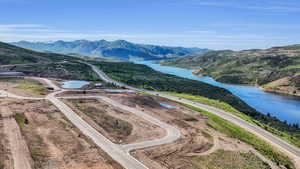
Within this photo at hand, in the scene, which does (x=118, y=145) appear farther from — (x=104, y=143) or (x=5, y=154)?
(x=5, y=154)

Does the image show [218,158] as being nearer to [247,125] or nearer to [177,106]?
[247,125]

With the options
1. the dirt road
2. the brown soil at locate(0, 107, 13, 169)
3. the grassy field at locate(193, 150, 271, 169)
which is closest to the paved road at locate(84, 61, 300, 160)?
the grassy field at locate(193, 150, 271, 169)

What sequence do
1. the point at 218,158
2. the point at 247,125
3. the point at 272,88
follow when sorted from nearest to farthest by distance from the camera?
the point at 218,158 → the point at 247,125 → the point at 272,88

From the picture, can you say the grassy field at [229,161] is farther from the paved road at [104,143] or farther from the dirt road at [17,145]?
the dirt road at [17,145]

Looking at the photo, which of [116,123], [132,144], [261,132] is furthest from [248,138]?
[116,123]

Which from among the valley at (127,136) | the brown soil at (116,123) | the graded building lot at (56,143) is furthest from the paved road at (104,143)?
the brown soil at (116,123)

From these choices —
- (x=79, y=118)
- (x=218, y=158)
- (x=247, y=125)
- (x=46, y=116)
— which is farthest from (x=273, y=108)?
(x=46, y=116)
